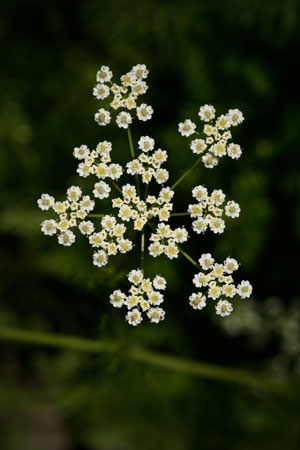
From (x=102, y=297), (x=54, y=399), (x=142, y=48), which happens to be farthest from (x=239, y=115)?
(x=54, y=399)

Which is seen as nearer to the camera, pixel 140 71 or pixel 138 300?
pixel 138 300

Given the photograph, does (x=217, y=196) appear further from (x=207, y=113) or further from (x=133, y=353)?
(x=133, y=353)

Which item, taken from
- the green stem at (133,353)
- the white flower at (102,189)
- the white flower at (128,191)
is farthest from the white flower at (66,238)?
the green stem at (133,353)

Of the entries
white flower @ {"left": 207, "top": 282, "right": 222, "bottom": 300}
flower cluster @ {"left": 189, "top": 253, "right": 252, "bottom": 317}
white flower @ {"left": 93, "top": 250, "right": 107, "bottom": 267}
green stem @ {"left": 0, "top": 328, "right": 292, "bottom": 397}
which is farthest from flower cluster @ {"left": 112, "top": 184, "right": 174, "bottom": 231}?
green stem @ {"left": 0, "top": 328, "right": 292, "bottom": 397}

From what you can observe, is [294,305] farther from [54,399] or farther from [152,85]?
[54,399]

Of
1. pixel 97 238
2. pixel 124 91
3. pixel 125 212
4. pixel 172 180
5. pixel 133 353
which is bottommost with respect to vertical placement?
pixel 133 353

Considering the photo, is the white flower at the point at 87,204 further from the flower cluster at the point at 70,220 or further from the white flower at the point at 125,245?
the white flower at the point at 125,245

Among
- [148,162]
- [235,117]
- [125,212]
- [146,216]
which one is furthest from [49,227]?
[235,117]

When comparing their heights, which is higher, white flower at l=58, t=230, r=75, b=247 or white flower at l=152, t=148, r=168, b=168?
white flower at l=152, t=148, r=168, b=168

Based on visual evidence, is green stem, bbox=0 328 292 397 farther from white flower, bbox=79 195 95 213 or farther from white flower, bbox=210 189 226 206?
white flower, bbox=210 189 226 206
